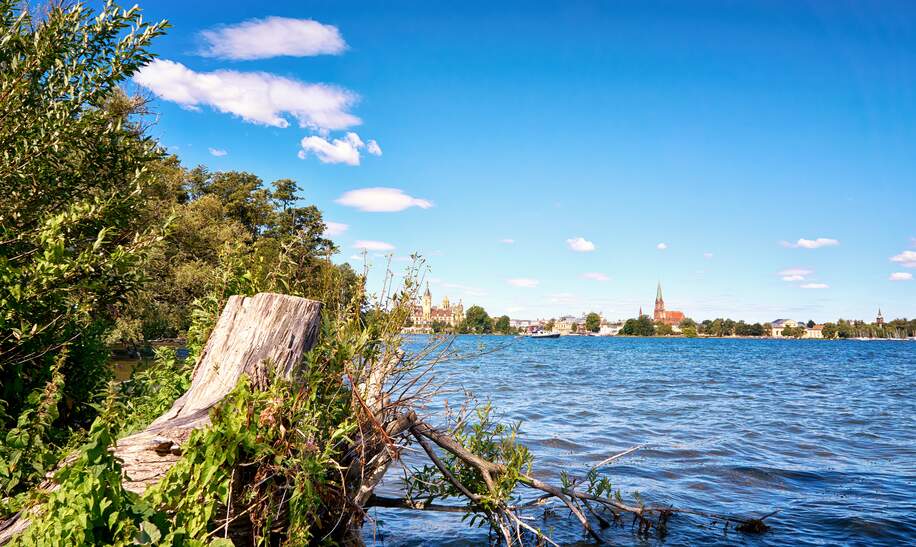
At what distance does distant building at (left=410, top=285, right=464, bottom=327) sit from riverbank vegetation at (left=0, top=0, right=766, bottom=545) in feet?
0.69

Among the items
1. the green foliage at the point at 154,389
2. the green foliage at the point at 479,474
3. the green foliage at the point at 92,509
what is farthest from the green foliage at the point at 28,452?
the green foliage at the point at 479,474

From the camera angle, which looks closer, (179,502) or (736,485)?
(179,502)

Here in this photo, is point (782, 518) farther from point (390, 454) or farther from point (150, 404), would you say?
point (150, 404)

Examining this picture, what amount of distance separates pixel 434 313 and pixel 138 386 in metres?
3.34

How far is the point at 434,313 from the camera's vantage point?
655 cm

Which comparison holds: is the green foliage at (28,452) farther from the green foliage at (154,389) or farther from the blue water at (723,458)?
the blue water at (723,458)

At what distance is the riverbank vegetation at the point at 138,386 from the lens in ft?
12.1

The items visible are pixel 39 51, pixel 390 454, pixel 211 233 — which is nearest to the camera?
pixel 390 454

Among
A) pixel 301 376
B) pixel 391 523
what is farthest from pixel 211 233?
pixel 301 376

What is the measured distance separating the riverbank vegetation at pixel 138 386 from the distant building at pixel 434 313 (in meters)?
0.21

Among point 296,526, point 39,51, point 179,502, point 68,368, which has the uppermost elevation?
point 39,51

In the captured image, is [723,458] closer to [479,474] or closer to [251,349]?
[479,474]

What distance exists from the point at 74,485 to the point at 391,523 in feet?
19.3

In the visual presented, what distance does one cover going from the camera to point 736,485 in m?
11.5
